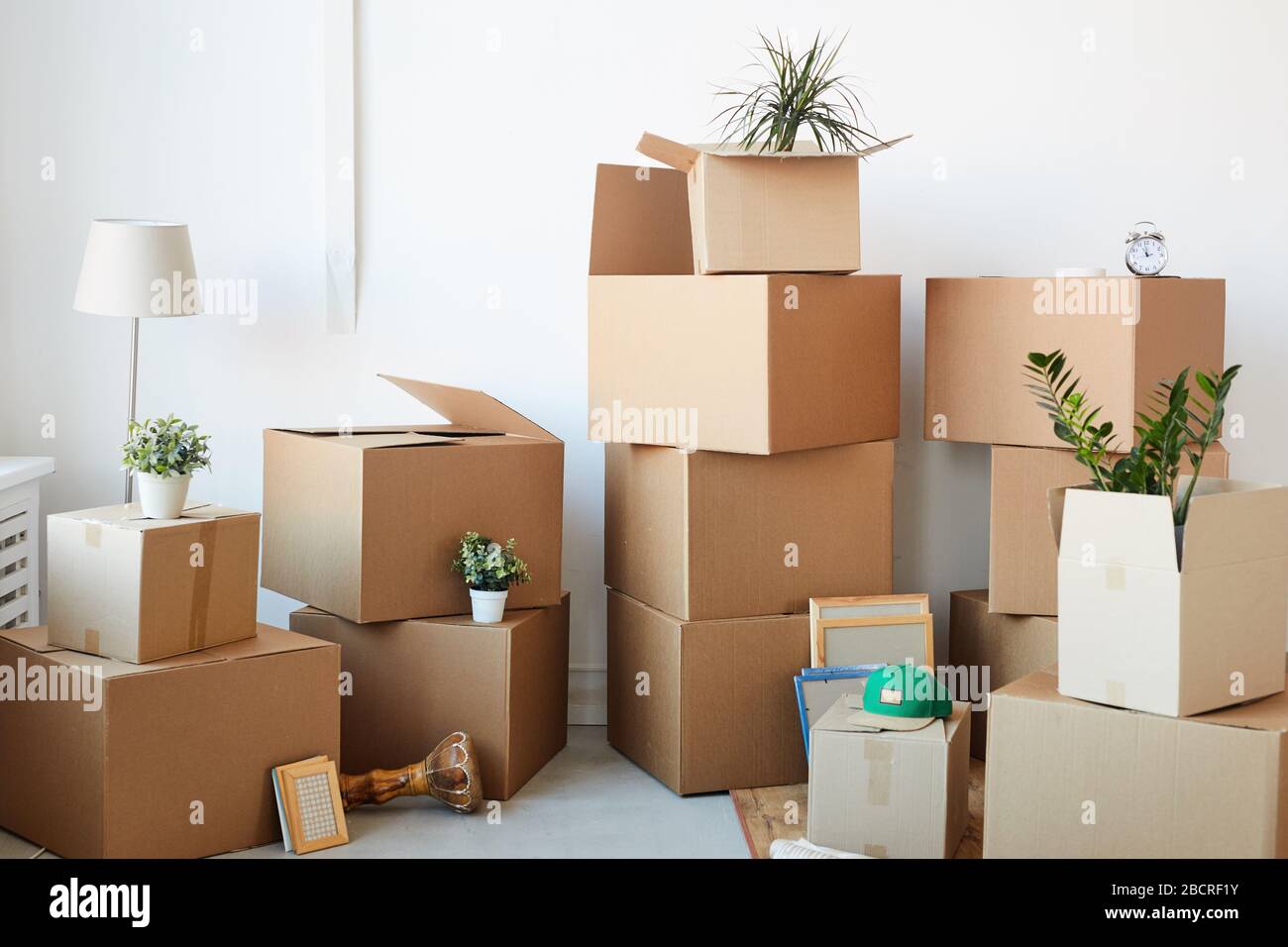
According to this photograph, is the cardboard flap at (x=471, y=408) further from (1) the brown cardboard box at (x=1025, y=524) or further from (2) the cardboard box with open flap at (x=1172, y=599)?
(2) the cardboard box with open flap at (x=1172, y=599)

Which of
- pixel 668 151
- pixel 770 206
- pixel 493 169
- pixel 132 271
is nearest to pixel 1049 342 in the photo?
pixel 770 206

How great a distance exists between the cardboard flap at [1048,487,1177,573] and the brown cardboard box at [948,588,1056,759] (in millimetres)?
1006

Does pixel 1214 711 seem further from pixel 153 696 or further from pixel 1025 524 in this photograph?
pixel 153 696

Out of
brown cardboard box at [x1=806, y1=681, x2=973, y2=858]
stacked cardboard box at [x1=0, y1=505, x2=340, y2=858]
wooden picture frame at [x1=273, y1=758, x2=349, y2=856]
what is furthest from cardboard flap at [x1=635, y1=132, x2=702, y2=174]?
wooden picture frame at [x1=273, y1=758, x2=349, y2=856]

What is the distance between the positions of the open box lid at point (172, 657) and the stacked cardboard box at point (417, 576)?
0.17m

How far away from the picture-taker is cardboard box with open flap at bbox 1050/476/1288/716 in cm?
184

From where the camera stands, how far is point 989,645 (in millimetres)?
3051

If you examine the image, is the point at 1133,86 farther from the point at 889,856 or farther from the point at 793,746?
the point at 889,856

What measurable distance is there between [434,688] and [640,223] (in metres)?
1.24

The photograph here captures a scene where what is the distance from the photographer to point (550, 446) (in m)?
2.87

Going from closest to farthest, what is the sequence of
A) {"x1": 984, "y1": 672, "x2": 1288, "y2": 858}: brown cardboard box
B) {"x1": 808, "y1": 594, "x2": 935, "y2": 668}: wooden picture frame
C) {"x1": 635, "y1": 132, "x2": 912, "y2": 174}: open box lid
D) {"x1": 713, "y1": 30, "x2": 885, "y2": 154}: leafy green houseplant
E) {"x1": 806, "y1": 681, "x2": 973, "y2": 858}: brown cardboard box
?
1. {"x1": 984, "y1": 672, "x2": 1288, "y2": 858}: brown cardboard box
2. {"x1": 806, "y1": 681, "x2": 973, "y2": 858}: brown cardboard box
3. {"x1": 635, "y1": 132, "x2": 912, "y2": 174}: open box lid
4. {"x1": 808, "y1": 594, "x2": 935, "y2": 668}: wooden picture frame
5. {"x1": 713, "y1": 30, "x2": 885, "y2": 154}: leafy green houseplant

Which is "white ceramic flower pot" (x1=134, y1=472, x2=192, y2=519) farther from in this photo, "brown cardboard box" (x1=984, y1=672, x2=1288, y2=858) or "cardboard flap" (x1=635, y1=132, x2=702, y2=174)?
"brown cardboard box" (x1=984, y1=672, x2=1288, y2=858)

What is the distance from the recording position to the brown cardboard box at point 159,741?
2.28 metres
